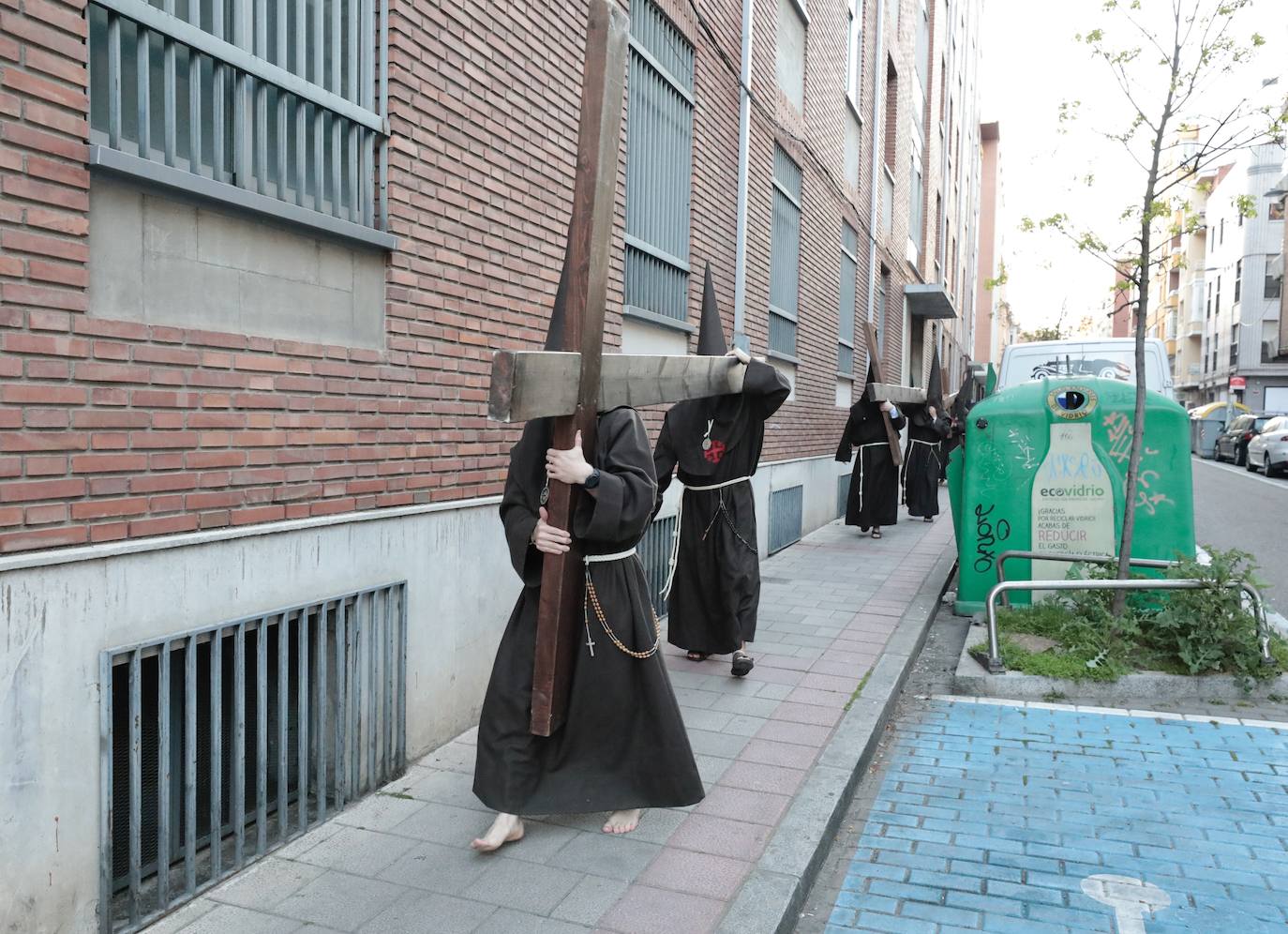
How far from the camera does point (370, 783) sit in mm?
4094

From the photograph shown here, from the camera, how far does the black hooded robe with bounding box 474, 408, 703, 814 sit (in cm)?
356

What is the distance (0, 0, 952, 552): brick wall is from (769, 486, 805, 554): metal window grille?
432cm

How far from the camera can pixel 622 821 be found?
375 cm

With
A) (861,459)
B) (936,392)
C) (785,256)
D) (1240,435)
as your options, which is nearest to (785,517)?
(861,459)

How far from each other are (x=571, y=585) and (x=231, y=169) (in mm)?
1876

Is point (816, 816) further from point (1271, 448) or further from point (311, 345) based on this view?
point (1271, 448)

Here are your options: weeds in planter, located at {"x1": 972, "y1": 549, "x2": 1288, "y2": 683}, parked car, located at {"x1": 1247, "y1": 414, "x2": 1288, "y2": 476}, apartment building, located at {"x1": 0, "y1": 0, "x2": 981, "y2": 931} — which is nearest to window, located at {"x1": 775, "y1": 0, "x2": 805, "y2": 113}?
apartment building, located at {"x1": 0, "y1": 0, "x2": 981, "y2": 931}

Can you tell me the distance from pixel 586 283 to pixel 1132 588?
4330mm

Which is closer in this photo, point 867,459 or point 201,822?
point 201,822

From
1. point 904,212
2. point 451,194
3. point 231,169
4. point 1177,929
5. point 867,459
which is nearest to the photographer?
point 1177,929

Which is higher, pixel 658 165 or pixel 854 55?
pixel 854 55

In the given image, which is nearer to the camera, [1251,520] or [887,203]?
[1251,520]

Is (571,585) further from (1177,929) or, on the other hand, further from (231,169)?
(1177,929)

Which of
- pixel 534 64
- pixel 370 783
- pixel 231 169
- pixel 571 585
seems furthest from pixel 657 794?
pixel 534 64
